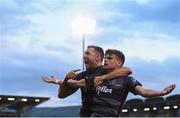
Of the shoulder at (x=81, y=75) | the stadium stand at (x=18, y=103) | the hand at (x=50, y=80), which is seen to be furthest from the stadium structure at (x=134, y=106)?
the shoulder at (x=81, y=75)

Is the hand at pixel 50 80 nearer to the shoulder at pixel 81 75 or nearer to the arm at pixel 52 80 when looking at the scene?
the arm at pixel 52 80

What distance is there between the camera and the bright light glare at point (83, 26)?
16.1 m

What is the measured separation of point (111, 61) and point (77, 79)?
18.5 inches

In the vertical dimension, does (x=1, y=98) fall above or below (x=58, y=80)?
below

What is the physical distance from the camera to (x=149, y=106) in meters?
46.6

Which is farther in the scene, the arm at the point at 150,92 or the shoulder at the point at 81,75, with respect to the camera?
the shoulder at the point at 81,75

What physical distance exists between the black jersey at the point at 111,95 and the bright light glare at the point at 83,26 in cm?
953

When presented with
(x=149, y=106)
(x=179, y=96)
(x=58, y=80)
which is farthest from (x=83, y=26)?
(x=149, y=106)

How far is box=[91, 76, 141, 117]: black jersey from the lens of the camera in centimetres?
589

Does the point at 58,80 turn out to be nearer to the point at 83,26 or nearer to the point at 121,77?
the point at 121,77

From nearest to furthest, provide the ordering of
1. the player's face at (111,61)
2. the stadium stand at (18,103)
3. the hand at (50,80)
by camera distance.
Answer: the player's face at (111,61) < the hand at (50,80) < the stadium stand at (18,103)

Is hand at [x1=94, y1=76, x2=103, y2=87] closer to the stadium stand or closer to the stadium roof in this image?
the stadium stand

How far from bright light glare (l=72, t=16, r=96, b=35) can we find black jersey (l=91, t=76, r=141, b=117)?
9.53 metres

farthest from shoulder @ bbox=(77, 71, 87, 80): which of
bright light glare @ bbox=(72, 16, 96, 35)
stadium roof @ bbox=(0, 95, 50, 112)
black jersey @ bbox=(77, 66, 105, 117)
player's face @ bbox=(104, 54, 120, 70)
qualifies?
stadium roof @ bbox=(0, 95, 50, 112)
